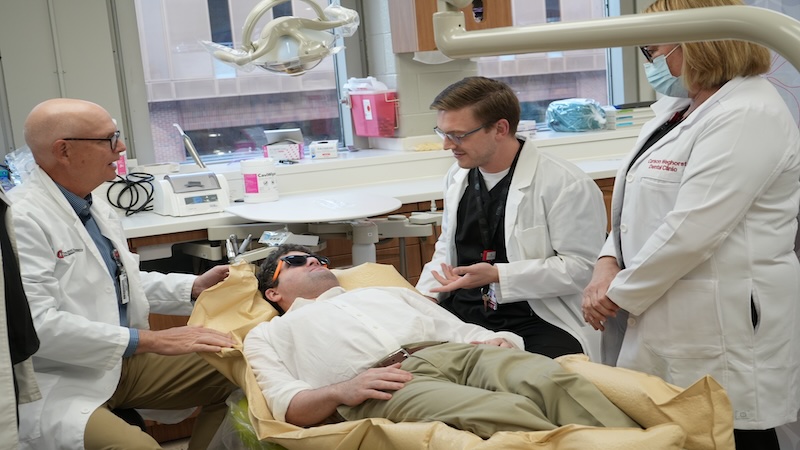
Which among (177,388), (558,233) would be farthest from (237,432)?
(558,233)

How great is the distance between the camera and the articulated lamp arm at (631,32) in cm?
78

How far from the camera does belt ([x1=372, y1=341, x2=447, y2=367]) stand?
229cm

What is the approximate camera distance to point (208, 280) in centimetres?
286

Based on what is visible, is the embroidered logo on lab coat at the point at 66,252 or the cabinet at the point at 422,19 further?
the cabinet at the point at 422,19

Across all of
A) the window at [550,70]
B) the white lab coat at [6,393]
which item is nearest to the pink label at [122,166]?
the white lab coat at [6,393]

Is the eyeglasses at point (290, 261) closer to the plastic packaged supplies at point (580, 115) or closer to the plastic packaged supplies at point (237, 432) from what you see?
the plastic packaged supplies at point (237, 432)

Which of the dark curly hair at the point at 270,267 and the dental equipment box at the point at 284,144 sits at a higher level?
the dental equipment box at the point at 284,144

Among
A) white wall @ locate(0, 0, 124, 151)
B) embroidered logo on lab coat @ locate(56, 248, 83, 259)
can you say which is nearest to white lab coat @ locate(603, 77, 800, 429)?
embroidered logo on lab coat @ locate(56, 248, 83, 259)

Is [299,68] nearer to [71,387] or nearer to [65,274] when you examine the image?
[65,274]

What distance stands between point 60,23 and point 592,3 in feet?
10.5

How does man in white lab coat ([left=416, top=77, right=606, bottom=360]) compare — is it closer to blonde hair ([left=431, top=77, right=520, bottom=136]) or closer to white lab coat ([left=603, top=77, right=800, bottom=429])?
blonde hair ([left=431, top=77, right=520, bottom=136])

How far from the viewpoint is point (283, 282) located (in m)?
2.85

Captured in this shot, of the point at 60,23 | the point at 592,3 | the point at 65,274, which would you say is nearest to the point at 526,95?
the point at 592,3

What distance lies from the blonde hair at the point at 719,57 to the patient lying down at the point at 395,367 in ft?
2.55
